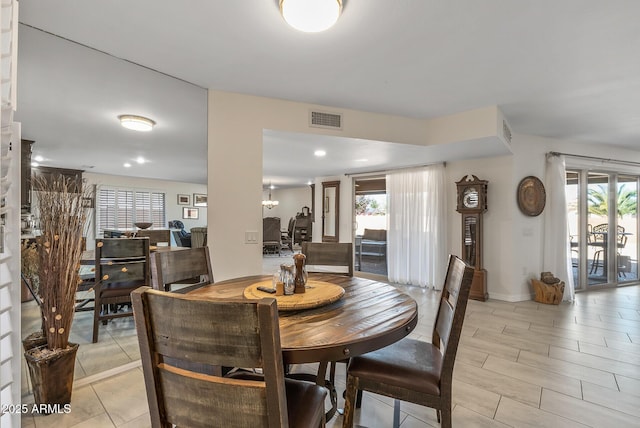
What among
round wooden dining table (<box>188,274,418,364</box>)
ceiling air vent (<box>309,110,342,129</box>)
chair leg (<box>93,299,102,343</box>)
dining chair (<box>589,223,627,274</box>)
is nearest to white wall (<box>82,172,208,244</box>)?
A: chair leg (<box>93,299,102,343</box>)

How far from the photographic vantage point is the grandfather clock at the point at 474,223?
4293 mm

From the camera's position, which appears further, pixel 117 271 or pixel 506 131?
pixel 506 131

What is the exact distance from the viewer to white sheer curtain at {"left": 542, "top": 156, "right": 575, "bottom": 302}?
4418 mm

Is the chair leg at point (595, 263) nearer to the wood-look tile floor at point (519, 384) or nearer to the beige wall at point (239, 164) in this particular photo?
the wood-look tile floor at point (519, 384)

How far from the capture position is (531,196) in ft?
14.3

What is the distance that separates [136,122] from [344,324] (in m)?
2.42

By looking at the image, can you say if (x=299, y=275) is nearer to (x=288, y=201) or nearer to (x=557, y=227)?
(x=557, y=227)

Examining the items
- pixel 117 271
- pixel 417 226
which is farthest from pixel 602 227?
pixel 117 271

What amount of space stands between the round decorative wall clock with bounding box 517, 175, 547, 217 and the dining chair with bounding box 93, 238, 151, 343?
15.7 feet

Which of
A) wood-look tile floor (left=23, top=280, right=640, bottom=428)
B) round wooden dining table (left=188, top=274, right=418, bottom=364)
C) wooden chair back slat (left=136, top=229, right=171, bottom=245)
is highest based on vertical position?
wooden chair back slat (left=136, top=229, right=171, bottom=245)

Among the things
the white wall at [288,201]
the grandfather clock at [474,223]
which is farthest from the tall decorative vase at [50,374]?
the white wall at [288,201]

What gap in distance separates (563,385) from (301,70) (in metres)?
3.14

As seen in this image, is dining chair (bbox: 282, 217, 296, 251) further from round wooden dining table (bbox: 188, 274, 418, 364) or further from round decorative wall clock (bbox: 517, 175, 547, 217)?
round wooden dining table (bbox: 188, 274, 418, 364)

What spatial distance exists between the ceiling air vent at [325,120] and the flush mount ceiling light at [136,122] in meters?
1.52
